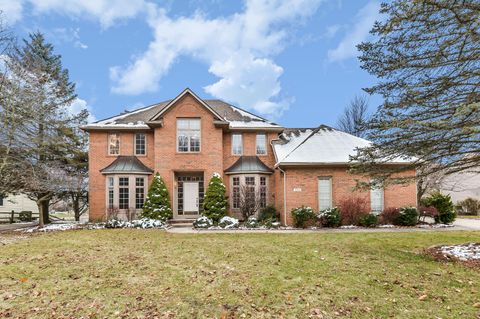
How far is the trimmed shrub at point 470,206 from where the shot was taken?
28.9m

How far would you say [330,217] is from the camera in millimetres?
16031

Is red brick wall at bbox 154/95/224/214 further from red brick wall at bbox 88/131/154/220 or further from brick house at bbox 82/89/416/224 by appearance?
red brick wall at bbox 88/131/154/220

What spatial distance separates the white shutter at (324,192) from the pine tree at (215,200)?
220 inches

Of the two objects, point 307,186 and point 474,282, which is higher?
point 307,186

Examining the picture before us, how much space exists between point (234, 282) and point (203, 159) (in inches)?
517

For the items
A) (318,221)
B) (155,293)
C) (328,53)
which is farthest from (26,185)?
(328,53)

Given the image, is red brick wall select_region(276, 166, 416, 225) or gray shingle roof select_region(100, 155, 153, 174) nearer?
red brick wall select_region(276, 166, 416, 225)

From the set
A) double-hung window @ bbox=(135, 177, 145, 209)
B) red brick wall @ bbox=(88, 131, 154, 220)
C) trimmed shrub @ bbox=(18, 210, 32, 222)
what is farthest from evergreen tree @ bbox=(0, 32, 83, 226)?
trimmed shrub @ bbox=(18, 210, 32, 222)

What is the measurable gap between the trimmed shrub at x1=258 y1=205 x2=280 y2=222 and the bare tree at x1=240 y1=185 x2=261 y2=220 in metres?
0.43

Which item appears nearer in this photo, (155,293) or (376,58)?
(155,293)

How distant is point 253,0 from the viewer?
12492 millimetres

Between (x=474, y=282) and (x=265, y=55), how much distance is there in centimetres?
1514

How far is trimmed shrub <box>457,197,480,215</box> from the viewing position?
2891 centimetres

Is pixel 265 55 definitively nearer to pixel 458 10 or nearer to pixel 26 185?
pixel 458 10
